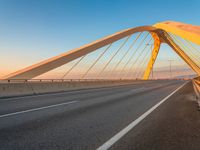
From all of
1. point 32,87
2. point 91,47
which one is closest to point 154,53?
point 91,47

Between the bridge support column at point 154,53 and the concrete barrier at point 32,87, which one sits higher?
the bridge support column at point 154,53

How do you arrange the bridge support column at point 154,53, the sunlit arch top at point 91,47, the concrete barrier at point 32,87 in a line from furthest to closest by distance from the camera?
the bridge support column at point 154,53, the sunlit arch top at point 91,47, the concrete barrier at point 32,87

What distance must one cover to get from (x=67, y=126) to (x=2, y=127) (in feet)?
4.97

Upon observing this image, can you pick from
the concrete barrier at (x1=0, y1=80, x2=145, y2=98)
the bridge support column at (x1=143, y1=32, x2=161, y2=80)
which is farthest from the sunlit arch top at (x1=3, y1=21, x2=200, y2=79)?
the bridge support column at (x1=143, y1=32, x2=161, y2=80)

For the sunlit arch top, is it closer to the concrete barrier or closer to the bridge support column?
the concrete barrier

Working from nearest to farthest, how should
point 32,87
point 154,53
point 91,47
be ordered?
point 32,87 → point 91,47 → point 154,53

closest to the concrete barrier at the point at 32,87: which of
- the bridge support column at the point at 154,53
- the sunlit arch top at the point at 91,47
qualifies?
the sunlit arch top at the point at 91,47

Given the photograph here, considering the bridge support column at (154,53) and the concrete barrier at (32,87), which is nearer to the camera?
the concrete barrier at (32,87)

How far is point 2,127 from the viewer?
16.0ft

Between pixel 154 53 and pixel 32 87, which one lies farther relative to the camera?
pixel 154 53

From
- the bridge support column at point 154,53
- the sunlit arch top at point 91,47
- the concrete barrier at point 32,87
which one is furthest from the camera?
the bridge support column at point 154,53

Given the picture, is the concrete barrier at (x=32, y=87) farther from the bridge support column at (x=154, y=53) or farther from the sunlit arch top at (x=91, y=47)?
the bridge support column at (x=154, y=53)

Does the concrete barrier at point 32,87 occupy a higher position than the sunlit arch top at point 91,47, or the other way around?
the sunlit arch top at point 91,47

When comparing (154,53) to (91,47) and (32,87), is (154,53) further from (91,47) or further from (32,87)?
(32,87)
